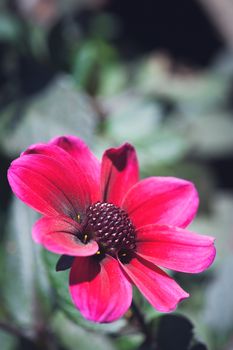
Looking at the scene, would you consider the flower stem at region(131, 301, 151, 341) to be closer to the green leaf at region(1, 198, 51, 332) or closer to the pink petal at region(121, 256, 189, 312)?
the pink petal at region(121, 256, 189, 312)

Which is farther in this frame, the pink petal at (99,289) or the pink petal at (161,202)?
the pink petal at (161,202)

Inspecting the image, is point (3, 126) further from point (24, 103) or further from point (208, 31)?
point (208, 31)

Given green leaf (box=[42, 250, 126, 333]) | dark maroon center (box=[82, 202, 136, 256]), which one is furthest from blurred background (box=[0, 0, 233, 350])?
dark maroon center (box=[82, 202, 136, 256])

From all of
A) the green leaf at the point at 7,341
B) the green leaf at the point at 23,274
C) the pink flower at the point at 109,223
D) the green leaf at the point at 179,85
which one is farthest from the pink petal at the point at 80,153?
the green leaf at the point at 179,85

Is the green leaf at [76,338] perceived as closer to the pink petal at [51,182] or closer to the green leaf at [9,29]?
the pink petal at [51,182]

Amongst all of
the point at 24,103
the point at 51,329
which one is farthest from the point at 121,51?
the point at 51,329

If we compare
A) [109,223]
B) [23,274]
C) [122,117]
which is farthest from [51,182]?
[122,117]

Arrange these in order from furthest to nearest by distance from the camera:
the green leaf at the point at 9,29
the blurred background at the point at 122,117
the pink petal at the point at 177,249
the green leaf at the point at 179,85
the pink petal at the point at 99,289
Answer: the green leaf at the point at 179,85 → the green leaf at the point at 9,29 → the blurred background at the point at 122,117 → the pink petal at the point at 177,249 → the pink petal at the point at 99,289
